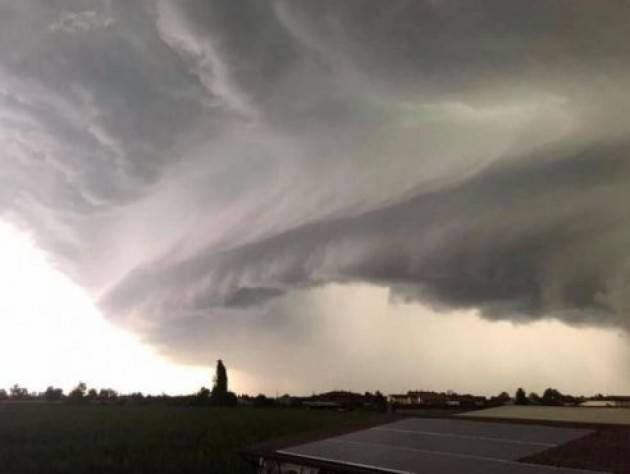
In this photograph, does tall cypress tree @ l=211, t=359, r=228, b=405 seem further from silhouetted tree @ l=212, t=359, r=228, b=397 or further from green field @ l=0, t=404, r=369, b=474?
green field @ l=0, t=404, r=369, b=474

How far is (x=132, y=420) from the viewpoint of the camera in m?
72.2

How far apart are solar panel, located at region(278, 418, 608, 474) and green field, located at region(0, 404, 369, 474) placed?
5.53 metres

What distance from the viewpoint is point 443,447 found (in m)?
19.5

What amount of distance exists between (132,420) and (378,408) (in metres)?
35.8

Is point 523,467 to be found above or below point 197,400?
below

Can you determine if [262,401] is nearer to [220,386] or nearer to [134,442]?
[220,386]

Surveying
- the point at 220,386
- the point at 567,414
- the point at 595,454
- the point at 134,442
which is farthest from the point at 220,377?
the point at 595,454

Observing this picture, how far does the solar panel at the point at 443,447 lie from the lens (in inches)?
663

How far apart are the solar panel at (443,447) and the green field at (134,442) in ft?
18.1

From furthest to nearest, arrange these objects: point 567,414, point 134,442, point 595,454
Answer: point 134,442 → point 567,414 → point 595,454

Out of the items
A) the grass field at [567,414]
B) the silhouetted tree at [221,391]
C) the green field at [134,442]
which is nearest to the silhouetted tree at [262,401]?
the silhouetted tree at [221,391]

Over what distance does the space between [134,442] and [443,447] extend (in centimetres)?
3802

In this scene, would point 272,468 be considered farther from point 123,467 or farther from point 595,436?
point 123,467

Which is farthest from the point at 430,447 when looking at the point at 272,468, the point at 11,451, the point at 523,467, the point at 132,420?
the point at 132,420
